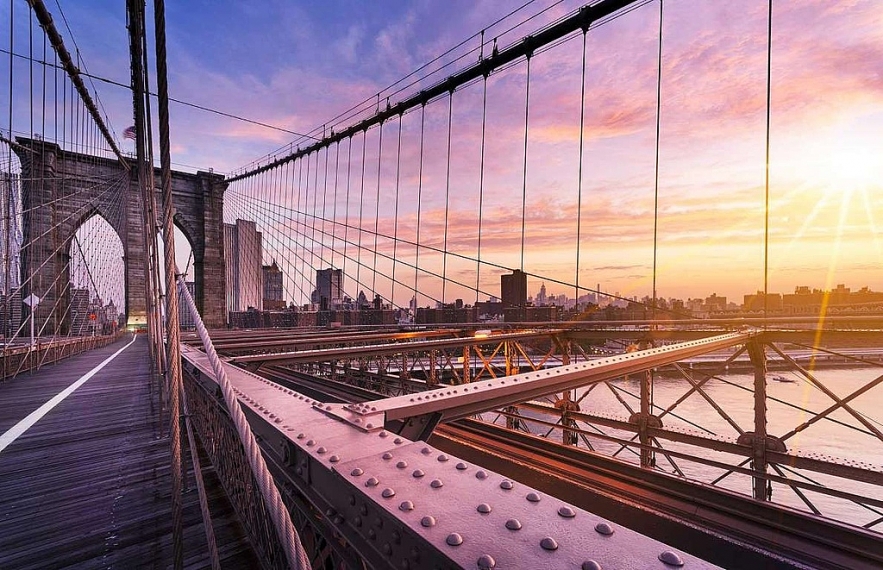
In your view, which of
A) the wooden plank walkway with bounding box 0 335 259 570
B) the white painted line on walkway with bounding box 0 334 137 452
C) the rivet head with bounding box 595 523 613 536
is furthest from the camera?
the white painted line on walkway with bounding box 0 334 137 452

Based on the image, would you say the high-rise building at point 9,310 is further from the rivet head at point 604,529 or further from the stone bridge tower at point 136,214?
the rivet head at point 604,529

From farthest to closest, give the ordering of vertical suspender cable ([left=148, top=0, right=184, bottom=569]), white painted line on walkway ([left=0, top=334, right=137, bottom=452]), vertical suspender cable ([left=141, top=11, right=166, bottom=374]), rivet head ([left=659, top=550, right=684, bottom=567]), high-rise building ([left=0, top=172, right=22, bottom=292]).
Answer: high-rise building ([left=0, top=172, right=22, bottom=292]) < white painted line on walkway ([left=0, top=334, right=137, bottom=452]) < vertical suspender cable ([left=141, top=11, right=166, bottom=374]) < vertical suspender cable ([left=148, top=0, right=184, bottom=569]) < rivet head ([left=659, top=550, right=684, bottom=567])

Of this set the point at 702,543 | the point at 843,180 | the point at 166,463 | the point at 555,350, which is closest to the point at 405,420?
the point at 702,543

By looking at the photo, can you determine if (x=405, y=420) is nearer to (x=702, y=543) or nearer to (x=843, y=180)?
(x=702, y=543)

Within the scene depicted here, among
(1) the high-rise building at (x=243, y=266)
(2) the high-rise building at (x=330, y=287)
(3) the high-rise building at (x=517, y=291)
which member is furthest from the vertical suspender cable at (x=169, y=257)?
(1) the high-rise building at (x=243, y=266)

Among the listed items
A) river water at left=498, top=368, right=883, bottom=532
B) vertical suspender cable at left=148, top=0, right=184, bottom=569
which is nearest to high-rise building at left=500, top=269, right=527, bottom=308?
river water at left=498, top=368, right=883, bottom=532

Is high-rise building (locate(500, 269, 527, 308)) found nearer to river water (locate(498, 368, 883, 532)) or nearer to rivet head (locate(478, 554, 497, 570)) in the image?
river water (locate(498, 368, 883, 532))
